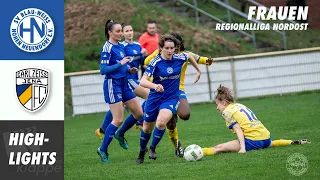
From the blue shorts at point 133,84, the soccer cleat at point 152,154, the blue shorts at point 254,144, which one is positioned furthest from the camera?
the blue shorts at point 133,84

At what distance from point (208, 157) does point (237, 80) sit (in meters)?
11.2

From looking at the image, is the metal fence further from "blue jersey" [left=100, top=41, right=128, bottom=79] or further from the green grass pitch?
Result: "blue jersey" [left=100, top=41, right=128, bottom=79]

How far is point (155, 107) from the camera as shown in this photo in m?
12.3

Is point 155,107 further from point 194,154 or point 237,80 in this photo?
point 237,80

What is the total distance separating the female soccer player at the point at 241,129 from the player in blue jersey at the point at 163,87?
74 centimetres

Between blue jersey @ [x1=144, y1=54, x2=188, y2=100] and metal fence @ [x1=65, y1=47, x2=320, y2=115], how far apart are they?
35.2 ft

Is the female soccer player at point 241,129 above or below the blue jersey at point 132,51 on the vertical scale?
below

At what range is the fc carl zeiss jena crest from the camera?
34.9 feet

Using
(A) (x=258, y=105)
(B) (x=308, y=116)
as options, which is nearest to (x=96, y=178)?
(B) (x=308, y=116)

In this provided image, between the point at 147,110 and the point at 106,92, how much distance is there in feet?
3.02

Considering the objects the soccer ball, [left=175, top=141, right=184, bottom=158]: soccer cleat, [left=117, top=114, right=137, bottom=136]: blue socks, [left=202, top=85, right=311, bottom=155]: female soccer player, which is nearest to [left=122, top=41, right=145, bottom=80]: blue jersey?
[left=117, top=114, right=137, bottom=136]: blue socks

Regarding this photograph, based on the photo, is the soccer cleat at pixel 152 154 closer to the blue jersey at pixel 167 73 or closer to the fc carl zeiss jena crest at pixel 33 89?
the blue jersey at pixel 167 73

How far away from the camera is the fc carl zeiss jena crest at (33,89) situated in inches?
419

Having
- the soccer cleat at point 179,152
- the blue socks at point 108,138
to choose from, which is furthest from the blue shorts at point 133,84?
the soccer cleat at point 179,152
